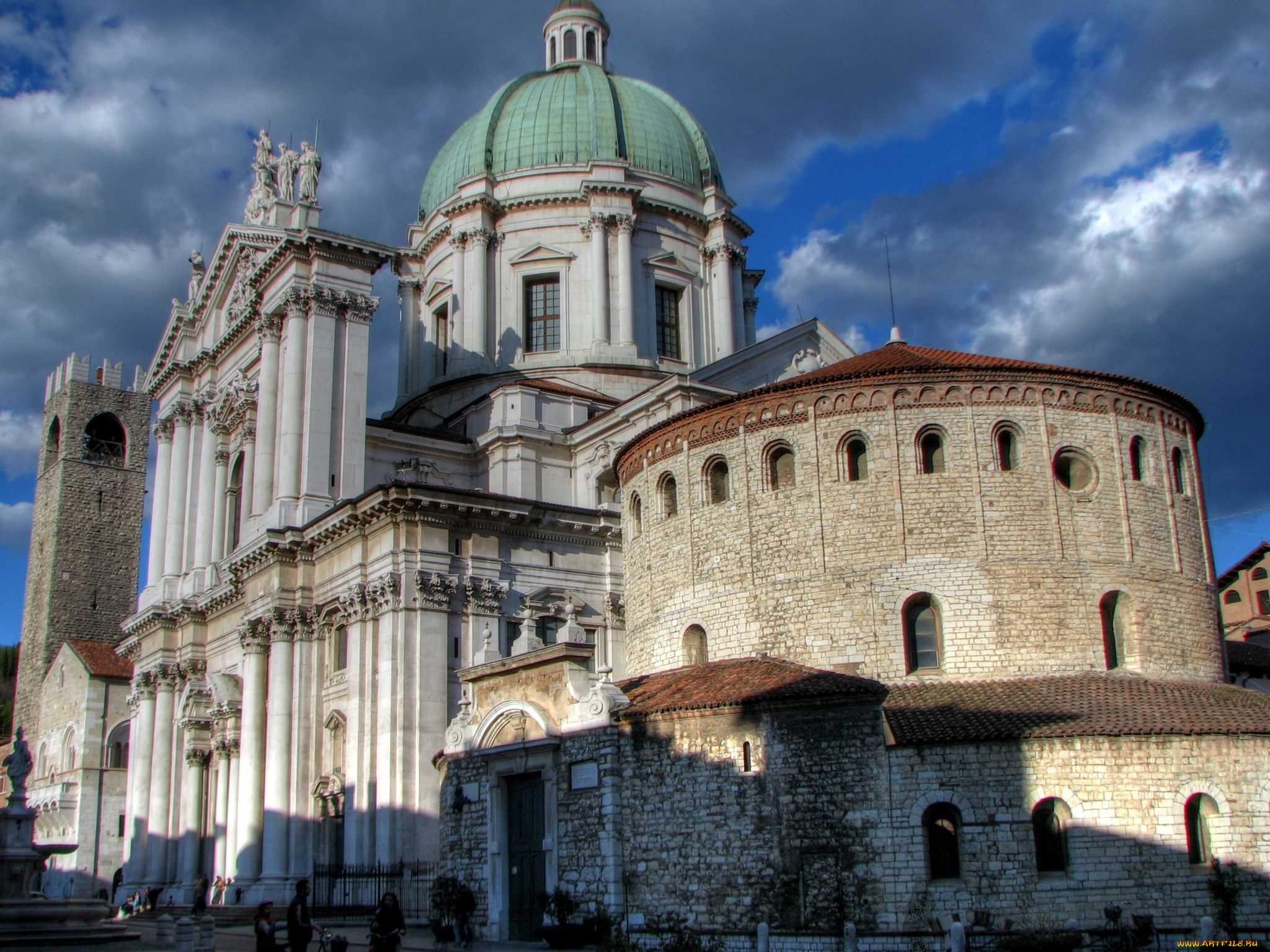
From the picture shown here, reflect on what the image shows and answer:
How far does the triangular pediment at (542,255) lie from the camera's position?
156ft

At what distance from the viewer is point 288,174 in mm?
42188

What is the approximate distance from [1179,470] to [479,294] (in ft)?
87.2

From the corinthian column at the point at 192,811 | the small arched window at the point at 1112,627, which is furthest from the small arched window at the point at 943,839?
the corinthian column at the point at 192,811

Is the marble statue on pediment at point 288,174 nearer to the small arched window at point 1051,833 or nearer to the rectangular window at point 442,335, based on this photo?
the rectangular window at point 442,335

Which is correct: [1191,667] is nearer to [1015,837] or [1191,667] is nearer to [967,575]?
[967,575]

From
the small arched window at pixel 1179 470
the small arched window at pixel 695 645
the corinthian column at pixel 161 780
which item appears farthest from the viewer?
the corinthian column at pixel 161 780

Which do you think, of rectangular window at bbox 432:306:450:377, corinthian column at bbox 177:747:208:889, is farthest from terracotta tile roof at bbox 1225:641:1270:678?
corinthian column at bbox 177:747:208:889

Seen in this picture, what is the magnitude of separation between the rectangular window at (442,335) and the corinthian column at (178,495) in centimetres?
901

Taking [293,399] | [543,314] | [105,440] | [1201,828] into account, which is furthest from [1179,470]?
[105,440]

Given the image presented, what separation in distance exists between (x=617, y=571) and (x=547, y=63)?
28.3m

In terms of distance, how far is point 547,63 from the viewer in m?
56.8

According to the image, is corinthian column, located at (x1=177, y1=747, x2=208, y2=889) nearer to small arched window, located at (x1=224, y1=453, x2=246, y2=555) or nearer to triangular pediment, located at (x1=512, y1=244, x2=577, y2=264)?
small arched window, located at (x1=224, y1=453, x2=246, y2=555)

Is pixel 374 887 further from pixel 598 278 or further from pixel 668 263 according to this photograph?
pixel 668 263

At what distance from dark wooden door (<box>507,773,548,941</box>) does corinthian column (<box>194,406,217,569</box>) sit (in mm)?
22122
